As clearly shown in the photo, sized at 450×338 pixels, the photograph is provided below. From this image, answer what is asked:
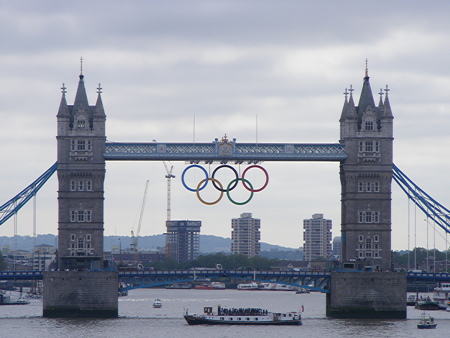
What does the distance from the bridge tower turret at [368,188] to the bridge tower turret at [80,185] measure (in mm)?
34612

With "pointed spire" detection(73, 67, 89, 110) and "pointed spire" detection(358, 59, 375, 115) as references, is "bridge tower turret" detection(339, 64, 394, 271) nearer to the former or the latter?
"pointed spire" detection(358, 59, 375, 115)

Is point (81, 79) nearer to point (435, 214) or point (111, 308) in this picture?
point (111, 308)

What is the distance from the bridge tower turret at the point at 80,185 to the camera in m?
170

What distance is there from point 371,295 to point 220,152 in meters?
28.5

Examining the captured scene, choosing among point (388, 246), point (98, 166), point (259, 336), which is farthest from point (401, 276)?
point (98, 166)

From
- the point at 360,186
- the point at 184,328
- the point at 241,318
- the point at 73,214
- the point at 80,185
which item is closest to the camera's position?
the point at 184,328

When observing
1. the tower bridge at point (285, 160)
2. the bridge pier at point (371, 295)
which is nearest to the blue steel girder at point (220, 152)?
the tower bridge at point (285, 160)

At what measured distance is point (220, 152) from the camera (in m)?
170

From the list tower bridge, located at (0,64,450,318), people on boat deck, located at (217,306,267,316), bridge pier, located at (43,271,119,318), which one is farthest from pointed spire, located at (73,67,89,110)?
people on boat deck, located at (217,306,267,316)

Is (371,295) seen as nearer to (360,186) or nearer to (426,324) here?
(426,324)

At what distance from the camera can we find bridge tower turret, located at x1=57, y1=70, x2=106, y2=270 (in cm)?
16988

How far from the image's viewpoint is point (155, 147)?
17038 centimetres

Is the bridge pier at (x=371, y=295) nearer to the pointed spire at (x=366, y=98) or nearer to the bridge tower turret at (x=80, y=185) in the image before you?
the pointed spire at (x=366, y=98)

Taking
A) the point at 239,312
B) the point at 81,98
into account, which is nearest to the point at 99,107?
the point at 81,98
